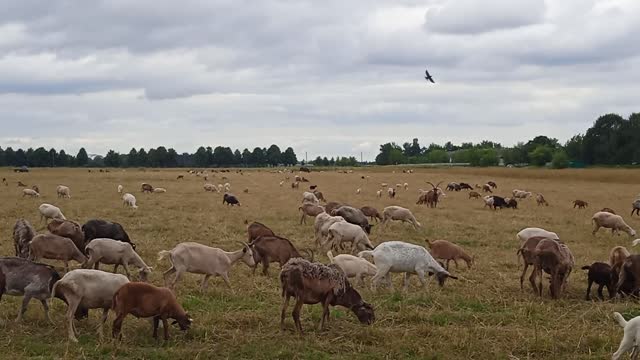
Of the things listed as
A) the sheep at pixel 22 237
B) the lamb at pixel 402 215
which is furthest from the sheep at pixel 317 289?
the lamb at pixel 402 215

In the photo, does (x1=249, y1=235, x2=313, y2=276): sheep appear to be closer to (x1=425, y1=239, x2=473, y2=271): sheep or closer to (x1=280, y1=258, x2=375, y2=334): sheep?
(x1=425, y1=239, x2=473, y2=271): sheep

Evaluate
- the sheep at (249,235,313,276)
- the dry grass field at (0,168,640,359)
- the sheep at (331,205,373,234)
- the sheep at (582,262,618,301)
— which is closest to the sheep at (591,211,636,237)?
the dry grass field at (0,168,640,359)

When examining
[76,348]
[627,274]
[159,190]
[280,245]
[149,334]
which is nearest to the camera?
[76,348]

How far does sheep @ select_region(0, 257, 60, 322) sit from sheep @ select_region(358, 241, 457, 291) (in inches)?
269

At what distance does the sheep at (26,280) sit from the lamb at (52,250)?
3394mm

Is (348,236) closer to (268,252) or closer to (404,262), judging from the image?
(268,252)

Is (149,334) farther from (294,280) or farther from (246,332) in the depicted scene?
(294,280)

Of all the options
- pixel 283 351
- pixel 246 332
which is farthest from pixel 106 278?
pixel 283 351

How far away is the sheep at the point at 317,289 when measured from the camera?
11.0m

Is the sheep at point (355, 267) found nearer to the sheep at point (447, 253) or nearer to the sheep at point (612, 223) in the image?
the sheep at point (447, 253)

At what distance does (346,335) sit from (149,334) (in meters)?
3.28

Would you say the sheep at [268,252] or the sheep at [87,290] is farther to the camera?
the sheep at [268,252]

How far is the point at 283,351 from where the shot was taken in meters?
9.84

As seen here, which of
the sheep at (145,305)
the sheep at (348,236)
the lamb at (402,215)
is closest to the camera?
the sheep at (145,305)
